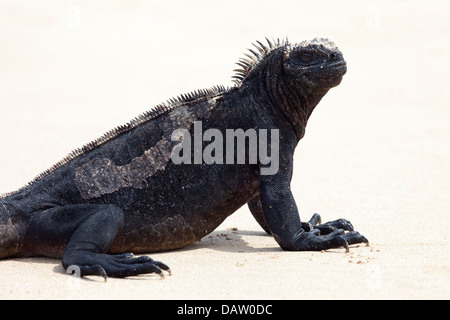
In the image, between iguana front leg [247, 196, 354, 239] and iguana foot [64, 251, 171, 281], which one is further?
iguana front leg [247, 196, 354, 239]

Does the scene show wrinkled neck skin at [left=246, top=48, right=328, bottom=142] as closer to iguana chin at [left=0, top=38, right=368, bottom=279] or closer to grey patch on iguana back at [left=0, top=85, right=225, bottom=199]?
iguana chin at [left=0, top=38, right=368, bottom=279]

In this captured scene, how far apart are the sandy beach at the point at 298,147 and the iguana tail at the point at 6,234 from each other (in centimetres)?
13

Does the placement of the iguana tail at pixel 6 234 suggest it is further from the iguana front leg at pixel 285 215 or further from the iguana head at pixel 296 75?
the iguana head at pixel 296 75

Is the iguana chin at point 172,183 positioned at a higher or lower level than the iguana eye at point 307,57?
lower

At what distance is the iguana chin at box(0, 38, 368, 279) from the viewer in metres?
6.15

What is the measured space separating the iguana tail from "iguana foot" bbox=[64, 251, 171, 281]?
23.4 inches

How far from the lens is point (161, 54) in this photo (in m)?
22.8

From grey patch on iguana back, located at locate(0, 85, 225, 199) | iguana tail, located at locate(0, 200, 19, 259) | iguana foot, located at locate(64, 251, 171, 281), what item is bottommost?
iguana foot, located at locate(64, 251, 171, 281)

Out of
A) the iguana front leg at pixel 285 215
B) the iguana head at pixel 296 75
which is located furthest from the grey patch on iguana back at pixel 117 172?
the iguana head at pixel 296 75

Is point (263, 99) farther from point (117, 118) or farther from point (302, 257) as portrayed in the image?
point (117, 118)

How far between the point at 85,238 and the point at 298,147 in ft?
30.6

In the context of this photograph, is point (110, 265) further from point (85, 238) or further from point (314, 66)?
point (314, 66)

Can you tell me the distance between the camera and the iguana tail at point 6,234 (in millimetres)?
6070

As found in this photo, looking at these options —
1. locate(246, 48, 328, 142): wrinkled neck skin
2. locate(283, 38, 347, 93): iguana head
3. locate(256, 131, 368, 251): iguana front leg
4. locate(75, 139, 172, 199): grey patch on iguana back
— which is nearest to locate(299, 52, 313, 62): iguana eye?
locate(283, 38, 347, 93): iguana head
